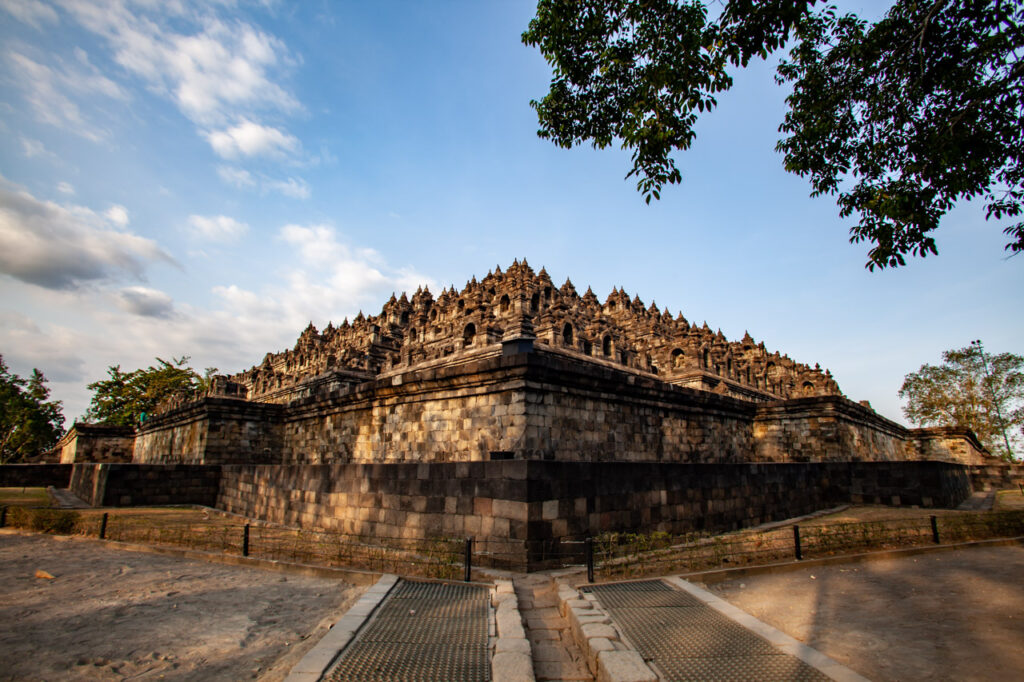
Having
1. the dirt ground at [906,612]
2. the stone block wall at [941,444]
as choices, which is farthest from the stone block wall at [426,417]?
the stone block wall at [941,444]

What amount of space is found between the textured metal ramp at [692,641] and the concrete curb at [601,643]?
0.14m

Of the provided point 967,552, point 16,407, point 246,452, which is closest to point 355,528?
point 967,552

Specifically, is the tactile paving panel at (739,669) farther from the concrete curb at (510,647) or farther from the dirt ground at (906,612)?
the concrete curb at (510,647)

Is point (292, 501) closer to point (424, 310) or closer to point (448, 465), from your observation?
point (448, 465)

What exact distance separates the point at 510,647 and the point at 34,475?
28.6 metres

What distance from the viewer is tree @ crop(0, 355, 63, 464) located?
41.9m

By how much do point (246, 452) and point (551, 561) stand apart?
14549mm

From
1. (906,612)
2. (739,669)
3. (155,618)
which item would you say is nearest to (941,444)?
(906,612)

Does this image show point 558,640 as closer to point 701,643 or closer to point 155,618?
point 701,643

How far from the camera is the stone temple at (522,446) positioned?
6.99 metres

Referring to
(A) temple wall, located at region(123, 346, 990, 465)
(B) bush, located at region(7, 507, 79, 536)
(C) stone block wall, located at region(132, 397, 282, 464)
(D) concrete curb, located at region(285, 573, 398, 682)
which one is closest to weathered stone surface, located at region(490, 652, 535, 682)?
(D) concrete curb, located at region(285, 573, 398, 682)

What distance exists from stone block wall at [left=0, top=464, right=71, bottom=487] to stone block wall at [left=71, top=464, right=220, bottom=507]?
1081cm

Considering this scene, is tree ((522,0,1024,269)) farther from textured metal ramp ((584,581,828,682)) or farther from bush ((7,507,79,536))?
bush ((7,507,79,536))

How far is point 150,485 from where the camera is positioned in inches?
527
